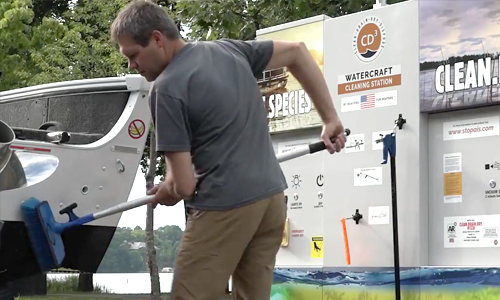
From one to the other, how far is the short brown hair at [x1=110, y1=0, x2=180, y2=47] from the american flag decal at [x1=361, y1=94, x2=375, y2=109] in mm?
3438

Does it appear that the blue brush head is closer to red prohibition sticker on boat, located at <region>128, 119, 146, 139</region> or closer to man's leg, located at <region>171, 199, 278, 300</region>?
red prohibition sticker on boat, located at <region>128, 119, 146, 139</region>

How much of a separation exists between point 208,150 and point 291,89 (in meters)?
4.15

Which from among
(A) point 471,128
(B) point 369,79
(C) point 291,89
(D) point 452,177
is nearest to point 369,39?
(B) point 369,79

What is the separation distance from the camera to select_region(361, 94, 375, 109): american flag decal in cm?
691

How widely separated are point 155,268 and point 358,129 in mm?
13749

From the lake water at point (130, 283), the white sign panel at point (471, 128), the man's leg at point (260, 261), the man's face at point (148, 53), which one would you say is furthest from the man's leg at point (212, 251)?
the lake water at point (130, 283)

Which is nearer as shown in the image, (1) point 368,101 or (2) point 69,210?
(2) point 69,210

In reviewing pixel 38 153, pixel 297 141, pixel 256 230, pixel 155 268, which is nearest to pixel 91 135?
pixel 38 153

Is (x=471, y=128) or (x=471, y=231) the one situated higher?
(x=471, y=128)

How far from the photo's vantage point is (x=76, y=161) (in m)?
6.22

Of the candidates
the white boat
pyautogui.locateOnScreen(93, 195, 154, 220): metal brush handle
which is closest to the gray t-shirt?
pyautogui.locateOnScreen(93, 195, 154, 220): metal brush handle

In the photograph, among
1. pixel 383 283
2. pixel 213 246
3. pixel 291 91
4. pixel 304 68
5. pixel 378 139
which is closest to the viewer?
pixel 213 246

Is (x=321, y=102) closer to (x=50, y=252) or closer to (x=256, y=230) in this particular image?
(x=256, y=230)

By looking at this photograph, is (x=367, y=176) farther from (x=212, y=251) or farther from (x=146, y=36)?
(x=146, y=36)
